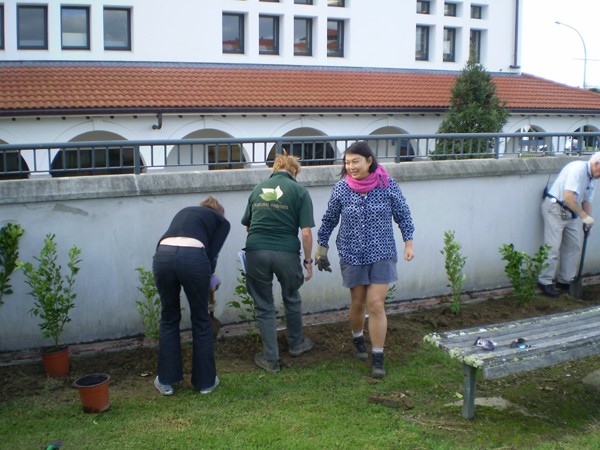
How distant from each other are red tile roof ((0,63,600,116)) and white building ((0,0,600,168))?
56 mm

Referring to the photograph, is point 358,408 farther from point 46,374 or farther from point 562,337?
point 46,374

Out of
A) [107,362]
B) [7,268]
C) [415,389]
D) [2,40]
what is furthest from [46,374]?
[2,40]

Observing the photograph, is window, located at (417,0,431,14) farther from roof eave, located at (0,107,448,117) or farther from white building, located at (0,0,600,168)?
roof eave, located at (0,107,448,117)

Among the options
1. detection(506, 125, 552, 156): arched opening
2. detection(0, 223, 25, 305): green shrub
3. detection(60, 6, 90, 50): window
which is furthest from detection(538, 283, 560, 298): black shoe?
detection(60, 6, 90, 50): window

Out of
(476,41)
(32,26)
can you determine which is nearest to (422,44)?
(476,41)

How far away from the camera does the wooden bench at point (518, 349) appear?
4.68m

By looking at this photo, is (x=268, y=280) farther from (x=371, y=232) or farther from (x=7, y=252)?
(x=7, y=252)

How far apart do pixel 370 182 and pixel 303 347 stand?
1.66 meters

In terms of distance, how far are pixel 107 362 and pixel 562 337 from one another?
3716 millimetres

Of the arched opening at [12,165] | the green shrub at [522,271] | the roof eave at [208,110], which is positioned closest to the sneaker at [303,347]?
the green shrub at [522,271]

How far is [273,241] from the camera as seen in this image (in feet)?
19.5

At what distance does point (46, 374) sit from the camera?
19.5 ft

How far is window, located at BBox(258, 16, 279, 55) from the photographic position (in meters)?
28.3

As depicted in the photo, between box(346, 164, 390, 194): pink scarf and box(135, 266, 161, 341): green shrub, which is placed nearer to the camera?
Result: box(346, 164, 390, 194): pink scarf
